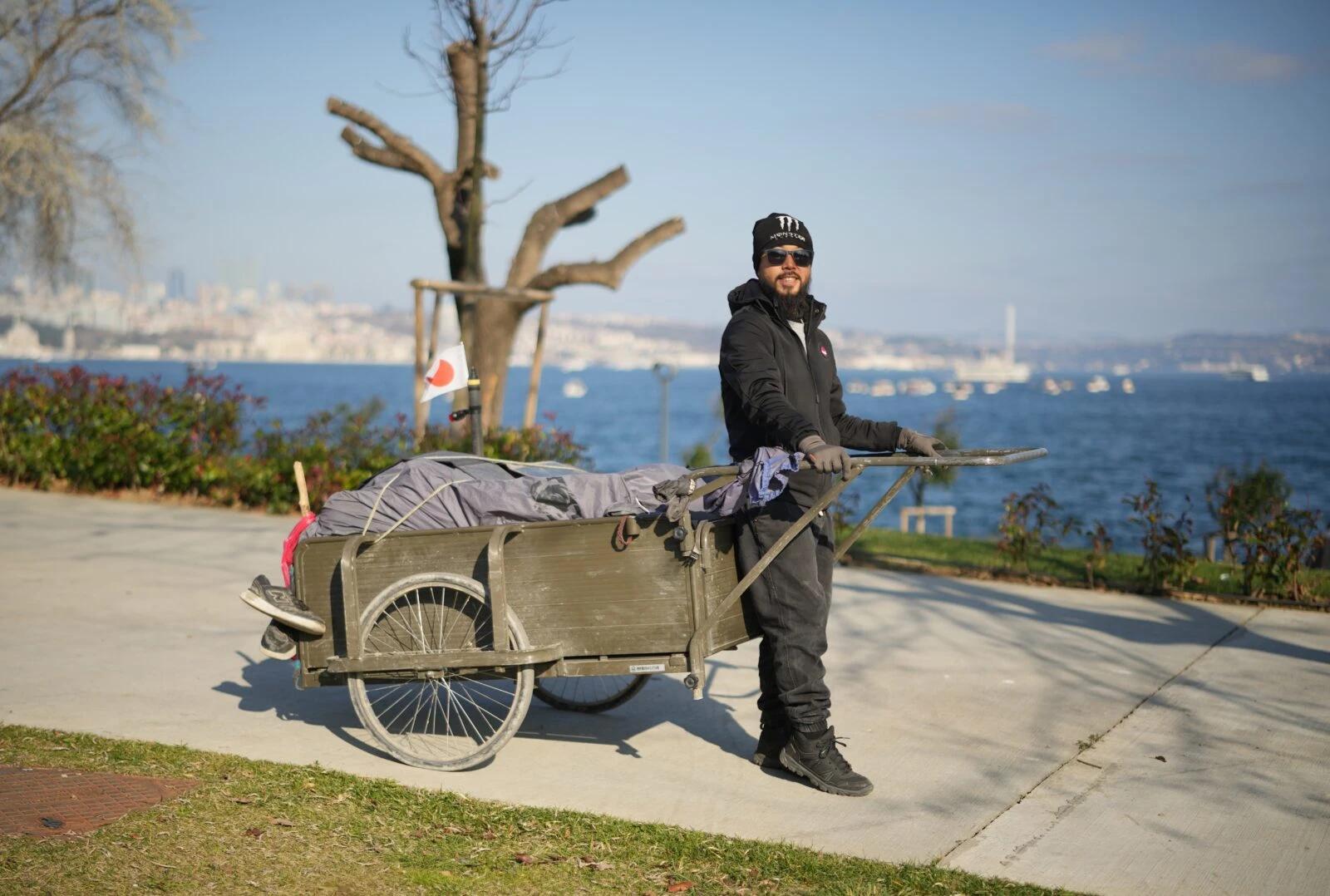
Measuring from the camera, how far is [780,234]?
185 inches

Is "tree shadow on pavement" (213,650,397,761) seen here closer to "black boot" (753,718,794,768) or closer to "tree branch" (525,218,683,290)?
"black boot" (753,718,794,768)

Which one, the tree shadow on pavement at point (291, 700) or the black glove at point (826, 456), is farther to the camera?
the tree shadow on pavement at point (291, 700)

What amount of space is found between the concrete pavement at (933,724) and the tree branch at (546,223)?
5816 millimetres

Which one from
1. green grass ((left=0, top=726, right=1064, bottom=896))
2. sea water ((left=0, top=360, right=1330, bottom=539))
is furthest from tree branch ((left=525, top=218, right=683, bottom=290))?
green grass ((left=0, top=726, right=1064, bottom=896))

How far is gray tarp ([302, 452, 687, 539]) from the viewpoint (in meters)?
4.85

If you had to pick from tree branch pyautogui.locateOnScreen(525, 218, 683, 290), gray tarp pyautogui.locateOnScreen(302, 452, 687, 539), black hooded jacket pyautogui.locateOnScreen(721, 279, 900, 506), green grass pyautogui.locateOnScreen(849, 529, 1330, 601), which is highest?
tree branch pyautogui.locateOnScreen(525, 218, 683, 290)

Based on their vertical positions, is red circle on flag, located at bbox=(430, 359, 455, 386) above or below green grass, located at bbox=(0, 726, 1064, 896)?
above

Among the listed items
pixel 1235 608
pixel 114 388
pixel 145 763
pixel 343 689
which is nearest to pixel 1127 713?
pixel 1235 608

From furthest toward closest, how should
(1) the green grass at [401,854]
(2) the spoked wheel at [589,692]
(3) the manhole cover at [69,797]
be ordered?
(2) the spoked wheel at [589,692] → (3) the manhole cover at [69,797] → (1) the green grass at [401,854]

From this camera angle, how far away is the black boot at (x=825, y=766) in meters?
4.60

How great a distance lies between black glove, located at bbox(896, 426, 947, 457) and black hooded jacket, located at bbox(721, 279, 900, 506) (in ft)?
0.10

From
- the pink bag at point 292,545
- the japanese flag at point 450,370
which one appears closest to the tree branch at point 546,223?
the japanese flag at point 450,370

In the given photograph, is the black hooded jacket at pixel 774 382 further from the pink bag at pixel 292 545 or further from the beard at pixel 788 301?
the pink bag at pixel 292 545

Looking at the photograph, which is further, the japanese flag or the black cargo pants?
the japanese flag
